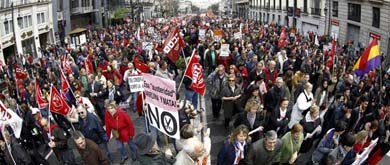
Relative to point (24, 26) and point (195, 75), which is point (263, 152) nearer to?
point (195, 75)

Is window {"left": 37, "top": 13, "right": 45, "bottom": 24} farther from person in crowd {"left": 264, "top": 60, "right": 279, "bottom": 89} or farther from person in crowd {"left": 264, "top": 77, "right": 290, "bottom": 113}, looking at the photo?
person in crowd {"left": 264, "top": 77, "right": 290, "bottom": 113}

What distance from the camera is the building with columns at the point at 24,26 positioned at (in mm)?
32875

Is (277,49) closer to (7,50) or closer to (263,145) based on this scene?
(263,145)

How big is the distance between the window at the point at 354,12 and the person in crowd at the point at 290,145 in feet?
90.5

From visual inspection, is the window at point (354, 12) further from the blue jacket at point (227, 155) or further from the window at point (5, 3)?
the blue jacket at point (227, 155)

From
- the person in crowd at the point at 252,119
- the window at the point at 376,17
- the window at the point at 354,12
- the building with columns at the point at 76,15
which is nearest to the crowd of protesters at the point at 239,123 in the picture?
the person in crowd at the point at 252,119

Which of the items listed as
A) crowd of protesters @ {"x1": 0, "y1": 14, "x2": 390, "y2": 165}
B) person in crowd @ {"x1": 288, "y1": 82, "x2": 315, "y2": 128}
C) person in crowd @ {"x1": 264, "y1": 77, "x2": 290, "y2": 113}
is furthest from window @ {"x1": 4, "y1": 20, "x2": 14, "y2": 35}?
person in crowd @ {"x1": 288, "y1": 82, "x2": 315, "y2": 128}

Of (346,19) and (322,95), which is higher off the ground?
(346,19)

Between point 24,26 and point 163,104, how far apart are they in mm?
33563

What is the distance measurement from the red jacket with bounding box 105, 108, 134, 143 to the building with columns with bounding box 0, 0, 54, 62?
23.5 m

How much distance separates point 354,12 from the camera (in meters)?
32.9

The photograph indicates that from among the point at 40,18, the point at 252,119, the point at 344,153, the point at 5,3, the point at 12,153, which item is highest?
the point at 5,3

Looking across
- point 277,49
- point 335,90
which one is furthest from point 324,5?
point 335,90

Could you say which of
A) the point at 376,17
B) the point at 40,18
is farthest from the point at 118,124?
the point at 40,18
